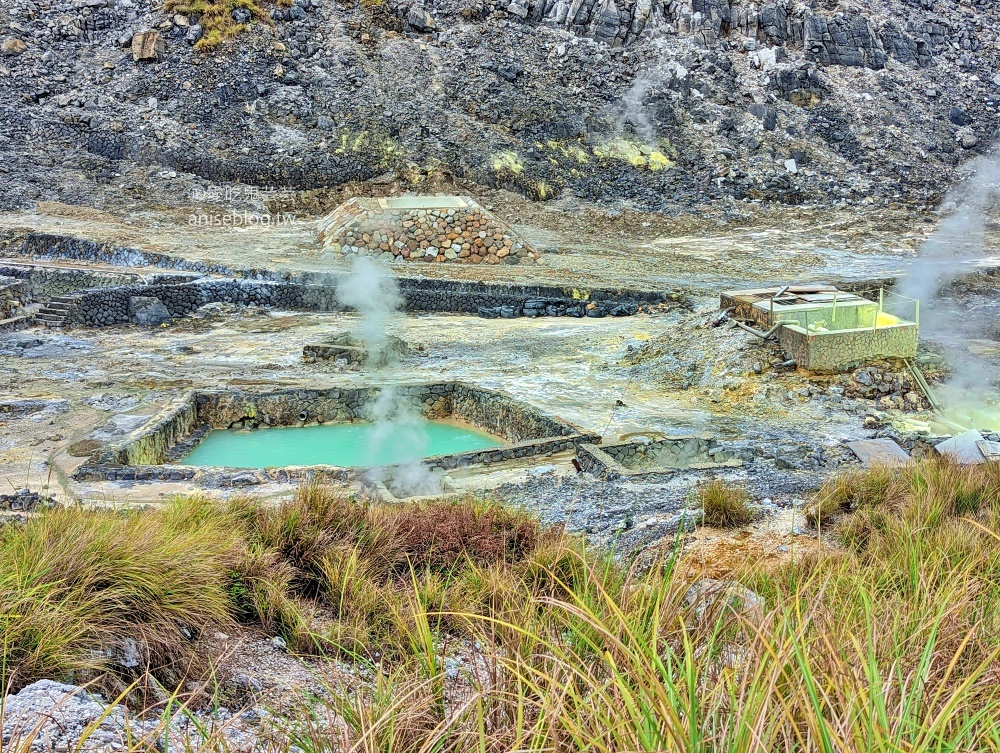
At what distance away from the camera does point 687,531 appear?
607cm

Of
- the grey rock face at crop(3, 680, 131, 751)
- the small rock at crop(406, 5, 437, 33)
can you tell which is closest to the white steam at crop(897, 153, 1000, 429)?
the grey rock face at crop(3, 680, 131, 751)

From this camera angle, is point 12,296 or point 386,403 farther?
point 12,296

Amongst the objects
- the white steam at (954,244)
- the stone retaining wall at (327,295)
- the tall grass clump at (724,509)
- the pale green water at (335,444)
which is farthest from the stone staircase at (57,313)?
the white steam at (954,244)

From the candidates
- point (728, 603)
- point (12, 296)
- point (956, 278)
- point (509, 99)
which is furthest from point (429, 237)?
point (728, 603)

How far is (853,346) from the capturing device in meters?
11.1

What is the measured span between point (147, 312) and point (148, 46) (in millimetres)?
16699

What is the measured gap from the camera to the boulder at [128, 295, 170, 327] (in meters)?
16.6

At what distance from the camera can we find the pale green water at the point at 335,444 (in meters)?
10.2

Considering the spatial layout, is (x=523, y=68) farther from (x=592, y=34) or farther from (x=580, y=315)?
(x=580, y=315)

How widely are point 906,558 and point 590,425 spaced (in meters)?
6.80

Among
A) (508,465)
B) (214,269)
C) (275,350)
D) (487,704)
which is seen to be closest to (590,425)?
(508,465)

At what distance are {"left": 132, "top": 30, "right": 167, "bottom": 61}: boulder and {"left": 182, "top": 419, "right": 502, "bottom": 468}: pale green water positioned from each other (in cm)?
2257

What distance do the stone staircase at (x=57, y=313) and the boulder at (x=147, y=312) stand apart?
102 cm

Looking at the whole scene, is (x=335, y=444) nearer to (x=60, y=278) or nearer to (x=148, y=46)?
(x=60, y=278)
